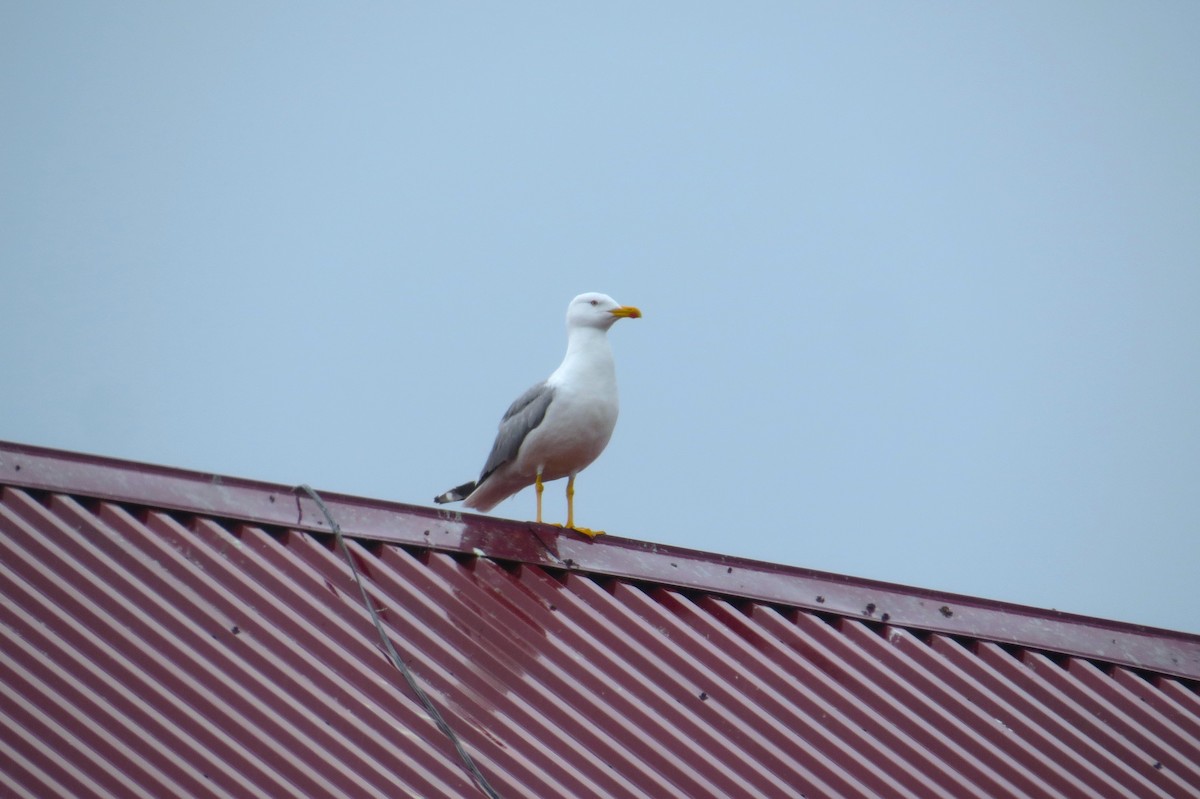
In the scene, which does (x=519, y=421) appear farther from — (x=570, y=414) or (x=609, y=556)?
(x=609, y=556)

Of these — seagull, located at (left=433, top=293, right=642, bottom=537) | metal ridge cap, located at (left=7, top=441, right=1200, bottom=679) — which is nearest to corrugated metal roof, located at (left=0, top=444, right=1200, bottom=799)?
metal ridge cap, located at (left=7, top=441, right=1200, bottom=679)

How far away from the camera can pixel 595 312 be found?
7914 mm

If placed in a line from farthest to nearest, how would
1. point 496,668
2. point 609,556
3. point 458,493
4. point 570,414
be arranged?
point 458,493 → point 570,414 → point 609,556 → point 496,668

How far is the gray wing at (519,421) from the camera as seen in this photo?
25.0ft

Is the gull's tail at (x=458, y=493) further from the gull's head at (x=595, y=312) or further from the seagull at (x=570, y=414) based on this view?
the gull's head at (x=595, y=312)

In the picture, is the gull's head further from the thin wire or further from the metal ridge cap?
the thin wire

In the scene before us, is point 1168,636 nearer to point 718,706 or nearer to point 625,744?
point 718,706

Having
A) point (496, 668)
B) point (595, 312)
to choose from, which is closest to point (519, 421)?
point (595, 312)

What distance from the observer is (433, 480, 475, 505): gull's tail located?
8.55 m

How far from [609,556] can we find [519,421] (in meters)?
1.66

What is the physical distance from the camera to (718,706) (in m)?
5.54

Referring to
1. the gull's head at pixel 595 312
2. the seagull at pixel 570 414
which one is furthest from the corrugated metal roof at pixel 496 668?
the gull's head at pixel 595 312

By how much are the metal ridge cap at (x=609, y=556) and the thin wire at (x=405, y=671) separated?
0.05 metres

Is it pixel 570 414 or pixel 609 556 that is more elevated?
pixel 570 414
